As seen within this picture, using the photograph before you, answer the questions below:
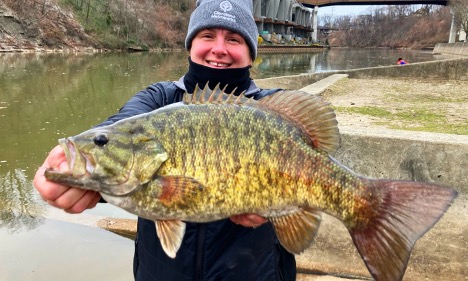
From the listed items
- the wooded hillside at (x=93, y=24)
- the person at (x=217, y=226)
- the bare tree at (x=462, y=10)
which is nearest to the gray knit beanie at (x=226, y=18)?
the person at (x=217, y=226)

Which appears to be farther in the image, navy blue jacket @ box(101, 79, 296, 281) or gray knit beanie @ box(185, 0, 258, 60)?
gray knit beanie @ box(185, 0, 258, 60)

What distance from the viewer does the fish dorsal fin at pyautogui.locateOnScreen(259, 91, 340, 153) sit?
1979 mm

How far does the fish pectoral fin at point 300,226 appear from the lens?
1.93 m

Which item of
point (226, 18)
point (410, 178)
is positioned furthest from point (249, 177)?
point (410, 178)

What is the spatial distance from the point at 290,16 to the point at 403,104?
89.6 meters

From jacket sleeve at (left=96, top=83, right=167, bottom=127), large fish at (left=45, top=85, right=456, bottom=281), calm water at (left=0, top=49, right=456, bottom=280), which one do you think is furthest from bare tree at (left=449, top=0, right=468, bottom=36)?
large fish at (left=45, top=85, right=456, bottom=281)

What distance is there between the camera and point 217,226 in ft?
7.60

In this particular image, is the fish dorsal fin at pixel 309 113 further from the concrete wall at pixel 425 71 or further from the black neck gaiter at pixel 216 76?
the concrete wall at pixel 425 71

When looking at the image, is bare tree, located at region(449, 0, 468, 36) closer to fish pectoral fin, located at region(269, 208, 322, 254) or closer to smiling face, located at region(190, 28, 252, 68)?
smiling face, located at region(190, 28, 252, 68)

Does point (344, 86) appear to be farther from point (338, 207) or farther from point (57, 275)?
point (338, 207)

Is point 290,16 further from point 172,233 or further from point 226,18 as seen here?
point 172,233

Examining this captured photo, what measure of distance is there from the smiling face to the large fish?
0.71 meters

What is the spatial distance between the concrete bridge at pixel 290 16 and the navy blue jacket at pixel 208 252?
71755 millimetres

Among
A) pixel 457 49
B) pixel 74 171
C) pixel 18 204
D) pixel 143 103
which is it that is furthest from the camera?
pixel 457 49
